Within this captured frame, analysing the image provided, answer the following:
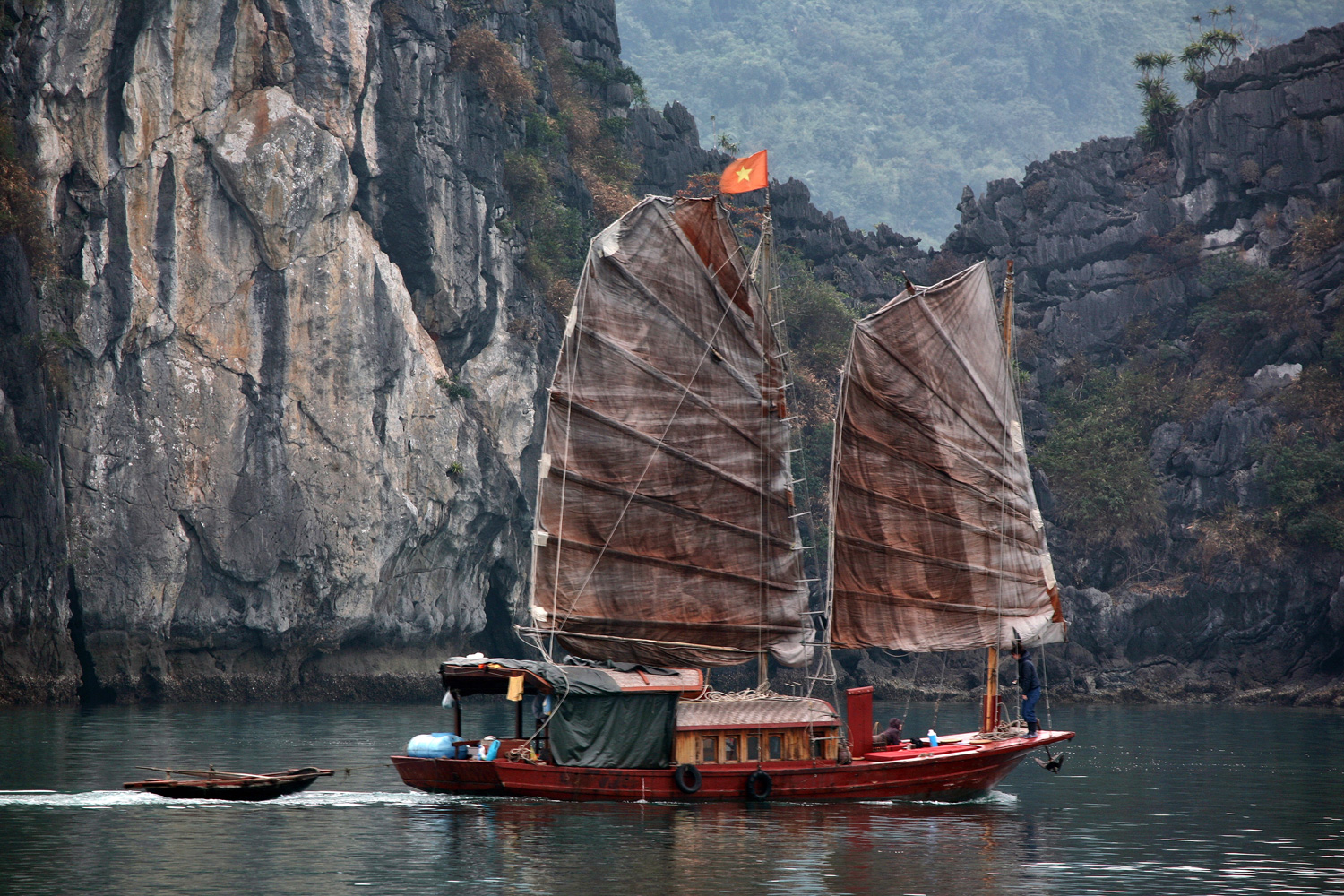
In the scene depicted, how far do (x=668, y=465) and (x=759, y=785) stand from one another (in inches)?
221

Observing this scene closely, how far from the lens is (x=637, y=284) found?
2356 centimetres

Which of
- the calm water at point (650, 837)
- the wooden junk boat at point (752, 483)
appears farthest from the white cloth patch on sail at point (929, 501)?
the calm water at point (650, 837)

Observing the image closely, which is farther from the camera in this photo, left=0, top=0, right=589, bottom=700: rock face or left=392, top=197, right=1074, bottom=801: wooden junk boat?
left=0, top=0, right=589, bottom=700: rock face

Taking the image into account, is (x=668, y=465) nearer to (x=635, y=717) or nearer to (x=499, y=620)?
(x=635, y=717)

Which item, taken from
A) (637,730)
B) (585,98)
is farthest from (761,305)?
(585,98)

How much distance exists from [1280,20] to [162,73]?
179 meters

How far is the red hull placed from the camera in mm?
20094

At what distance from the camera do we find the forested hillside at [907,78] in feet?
555

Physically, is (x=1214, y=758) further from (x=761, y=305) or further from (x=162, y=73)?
(x=162, y=73)

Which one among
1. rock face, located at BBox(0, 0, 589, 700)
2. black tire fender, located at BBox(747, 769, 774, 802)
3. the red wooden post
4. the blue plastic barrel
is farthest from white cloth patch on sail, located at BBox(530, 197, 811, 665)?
rock face, located at BBox(0, 0, 589, 700)

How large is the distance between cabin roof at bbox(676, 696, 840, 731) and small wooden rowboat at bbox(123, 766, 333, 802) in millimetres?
5341

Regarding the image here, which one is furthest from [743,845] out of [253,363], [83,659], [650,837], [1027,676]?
[253,363]

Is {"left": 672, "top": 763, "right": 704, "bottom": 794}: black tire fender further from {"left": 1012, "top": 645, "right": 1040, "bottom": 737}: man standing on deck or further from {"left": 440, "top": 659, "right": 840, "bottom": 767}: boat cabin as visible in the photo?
{"left": 1012, "top": 645, "right": 1040, "bottom": 737}: man standing on deck

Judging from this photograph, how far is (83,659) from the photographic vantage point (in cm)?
4228
